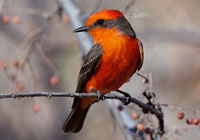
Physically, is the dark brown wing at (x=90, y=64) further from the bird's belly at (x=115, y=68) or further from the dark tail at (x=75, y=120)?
the dark tail at (x=75, y=120)

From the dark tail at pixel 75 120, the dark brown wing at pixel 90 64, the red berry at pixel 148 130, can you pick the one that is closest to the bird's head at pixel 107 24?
the dark brown wing at pixel 90 64

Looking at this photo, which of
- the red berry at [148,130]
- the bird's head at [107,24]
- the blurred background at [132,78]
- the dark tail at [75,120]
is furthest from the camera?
the blurred background at [132,78]

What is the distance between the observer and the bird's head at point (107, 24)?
490 centimetres

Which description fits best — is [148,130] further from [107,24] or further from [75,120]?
[107,24]

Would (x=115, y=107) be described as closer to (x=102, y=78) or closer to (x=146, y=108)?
(x=102, y=78)

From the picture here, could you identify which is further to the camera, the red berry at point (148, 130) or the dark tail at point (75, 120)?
the dark tail at point (75, 120)

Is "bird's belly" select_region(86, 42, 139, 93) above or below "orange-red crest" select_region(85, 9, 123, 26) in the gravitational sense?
below

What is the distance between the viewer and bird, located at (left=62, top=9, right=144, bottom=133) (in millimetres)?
4660

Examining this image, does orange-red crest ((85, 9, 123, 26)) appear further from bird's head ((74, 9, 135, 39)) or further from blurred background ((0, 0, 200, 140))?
blurred background ((0, 0, 200, 140))

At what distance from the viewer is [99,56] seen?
473cm

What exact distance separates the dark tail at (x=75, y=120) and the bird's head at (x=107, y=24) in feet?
3.05

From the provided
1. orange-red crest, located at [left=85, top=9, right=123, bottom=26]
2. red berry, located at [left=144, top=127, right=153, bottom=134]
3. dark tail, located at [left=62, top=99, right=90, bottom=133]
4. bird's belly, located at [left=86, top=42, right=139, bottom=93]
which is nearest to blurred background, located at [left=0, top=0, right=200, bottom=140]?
dark tail, located at [left=62, top=99, right=90, bottom=133]

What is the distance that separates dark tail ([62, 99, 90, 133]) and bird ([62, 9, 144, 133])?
0.01 m

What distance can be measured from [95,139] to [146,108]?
371 centimetres
